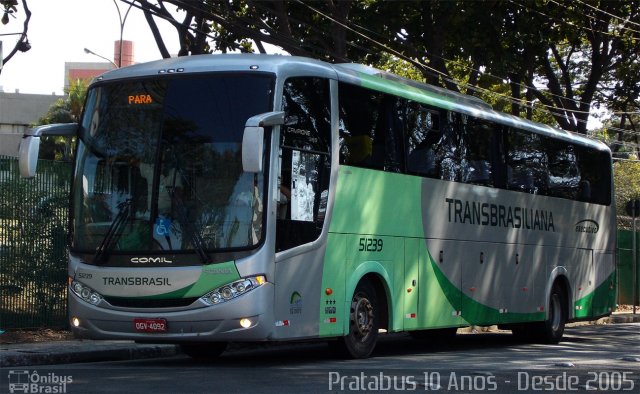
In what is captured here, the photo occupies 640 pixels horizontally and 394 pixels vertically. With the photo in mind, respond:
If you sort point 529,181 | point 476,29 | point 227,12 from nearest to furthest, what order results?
point 529,181 → point 227,12 → point 476,29

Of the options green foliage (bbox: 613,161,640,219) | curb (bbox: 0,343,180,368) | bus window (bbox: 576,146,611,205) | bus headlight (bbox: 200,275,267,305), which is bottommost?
curb (bbox: 0,343,180,368)

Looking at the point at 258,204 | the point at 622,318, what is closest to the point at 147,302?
the point at 258,204

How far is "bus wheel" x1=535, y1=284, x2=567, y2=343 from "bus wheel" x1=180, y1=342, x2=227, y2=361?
279 inches

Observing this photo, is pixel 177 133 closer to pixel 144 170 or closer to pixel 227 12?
pixel 144 170

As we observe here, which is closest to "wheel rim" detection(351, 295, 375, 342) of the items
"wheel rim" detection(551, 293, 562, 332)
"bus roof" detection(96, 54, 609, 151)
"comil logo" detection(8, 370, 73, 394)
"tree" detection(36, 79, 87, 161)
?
"bus roof" detection(96, 54, 609, 151)

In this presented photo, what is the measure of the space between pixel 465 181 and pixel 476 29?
314 inches

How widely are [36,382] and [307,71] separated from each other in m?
4.79

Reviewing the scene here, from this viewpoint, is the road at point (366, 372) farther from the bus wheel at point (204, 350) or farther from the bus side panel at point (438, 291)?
the bus side panel at point (438, 291)

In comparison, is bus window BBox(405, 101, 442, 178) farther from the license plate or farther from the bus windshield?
the license plate

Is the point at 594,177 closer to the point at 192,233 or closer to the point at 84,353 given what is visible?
the point at 84,353

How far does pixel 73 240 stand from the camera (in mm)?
12281

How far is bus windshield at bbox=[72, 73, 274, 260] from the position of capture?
11.5 m

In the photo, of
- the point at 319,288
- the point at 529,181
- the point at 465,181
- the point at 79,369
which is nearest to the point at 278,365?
the point at 319,288

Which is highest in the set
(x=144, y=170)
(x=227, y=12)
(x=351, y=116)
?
(x=227, y=12)
